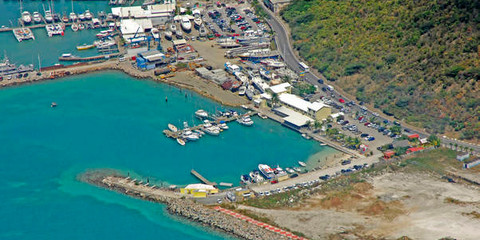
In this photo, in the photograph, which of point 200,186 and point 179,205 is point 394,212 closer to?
point 200,186

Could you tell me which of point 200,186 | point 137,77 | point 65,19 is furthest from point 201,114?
point 65,19

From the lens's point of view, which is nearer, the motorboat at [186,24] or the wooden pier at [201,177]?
the wooden pier at [201,177]

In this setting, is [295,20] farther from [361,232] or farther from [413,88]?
[361,232]

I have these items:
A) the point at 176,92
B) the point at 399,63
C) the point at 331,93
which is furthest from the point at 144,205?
the point at 399,63

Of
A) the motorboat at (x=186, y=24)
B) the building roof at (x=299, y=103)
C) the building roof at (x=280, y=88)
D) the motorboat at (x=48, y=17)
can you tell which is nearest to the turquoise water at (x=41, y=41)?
the motorboat at (x=48, y=17)

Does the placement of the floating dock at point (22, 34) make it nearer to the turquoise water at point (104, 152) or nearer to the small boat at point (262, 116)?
the turquoise water at point (104, 152)

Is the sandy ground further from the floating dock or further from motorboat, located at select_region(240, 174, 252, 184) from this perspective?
the floating dock
